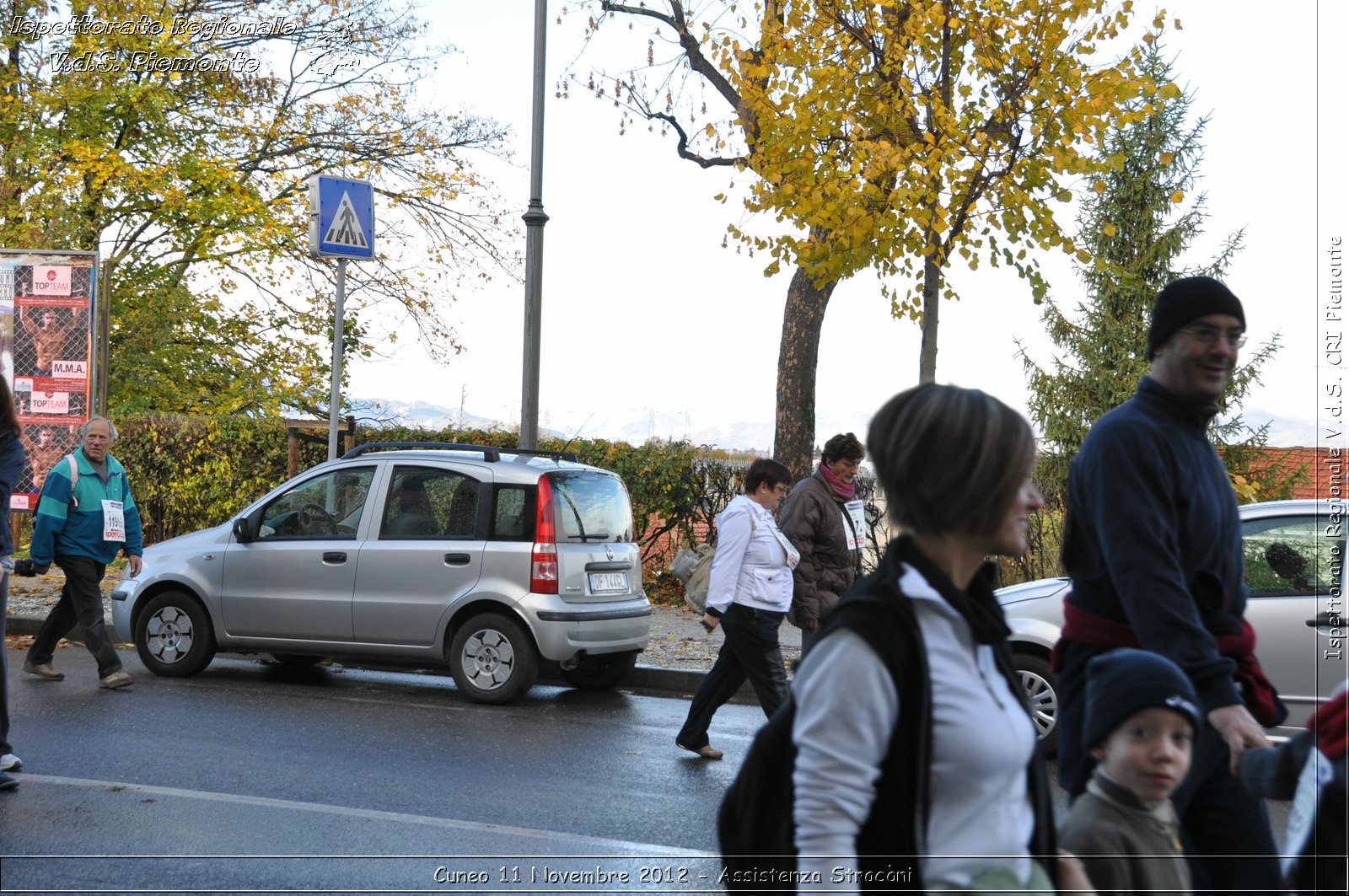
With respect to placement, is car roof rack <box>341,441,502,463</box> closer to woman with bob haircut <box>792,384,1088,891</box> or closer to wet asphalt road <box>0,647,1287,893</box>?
wet asphalt road <box>0,647,1287,893</box>

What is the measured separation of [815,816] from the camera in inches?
77.6

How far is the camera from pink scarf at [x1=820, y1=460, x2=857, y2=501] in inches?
304

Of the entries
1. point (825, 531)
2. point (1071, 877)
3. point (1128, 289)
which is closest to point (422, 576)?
point (825, 531)

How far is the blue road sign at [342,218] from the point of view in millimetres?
10609

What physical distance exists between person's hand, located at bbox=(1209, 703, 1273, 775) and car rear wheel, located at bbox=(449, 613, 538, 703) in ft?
21.7

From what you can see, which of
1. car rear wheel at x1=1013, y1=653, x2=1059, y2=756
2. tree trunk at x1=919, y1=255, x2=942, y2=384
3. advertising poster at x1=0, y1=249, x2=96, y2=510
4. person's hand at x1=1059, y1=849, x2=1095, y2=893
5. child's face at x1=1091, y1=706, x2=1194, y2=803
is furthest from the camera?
advertising poster at x1=0, y1=249, x2=96, y2=510

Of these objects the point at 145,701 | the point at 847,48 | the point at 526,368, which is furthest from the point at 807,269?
the point at 145,701

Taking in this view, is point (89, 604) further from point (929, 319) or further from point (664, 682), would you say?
point (929, 319)

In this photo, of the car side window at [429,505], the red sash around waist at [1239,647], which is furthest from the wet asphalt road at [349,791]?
the red sash around waist at [1239,647]

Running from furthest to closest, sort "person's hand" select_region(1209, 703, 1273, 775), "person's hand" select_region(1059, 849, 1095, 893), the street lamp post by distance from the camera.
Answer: the street lamp post < "person's hand" select_region(1209, 703, 1273, 775) < "person's hand" select_region(1059, 849, 1095, 893)

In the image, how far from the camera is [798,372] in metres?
14.6

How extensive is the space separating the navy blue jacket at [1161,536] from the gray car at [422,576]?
20.2ft

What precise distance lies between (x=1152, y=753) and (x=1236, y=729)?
351 millimetres

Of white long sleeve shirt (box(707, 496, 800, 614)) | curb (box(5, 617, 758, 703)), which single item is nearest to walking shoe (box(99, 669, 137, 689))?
curb (box(5, 617, 758, 703))
